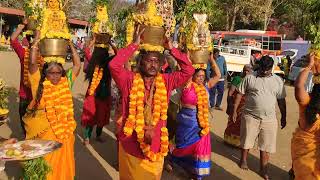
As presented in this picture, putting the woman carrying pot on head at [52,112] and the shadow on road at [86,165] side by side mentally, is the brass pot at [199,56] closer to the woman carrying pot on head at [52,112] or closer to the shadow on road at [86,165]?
the woman carrying pot on head at [52,112]

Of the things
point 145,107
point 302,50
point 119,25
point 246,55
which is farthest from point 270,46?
point 145,107

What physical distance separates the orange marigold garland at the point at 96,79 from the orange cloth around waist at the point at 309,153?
14.7 feet

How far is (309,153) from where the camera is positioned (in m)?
4.57

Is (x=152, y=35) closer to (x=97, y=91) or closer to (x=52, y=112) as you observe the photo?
(x=52, y=112)

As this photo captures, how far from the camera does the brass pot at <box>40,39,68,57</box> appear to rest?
195 inches

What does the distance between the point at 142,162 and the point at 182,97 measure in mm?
2067

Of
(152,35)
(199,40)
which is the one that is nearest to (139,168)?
(152,35)

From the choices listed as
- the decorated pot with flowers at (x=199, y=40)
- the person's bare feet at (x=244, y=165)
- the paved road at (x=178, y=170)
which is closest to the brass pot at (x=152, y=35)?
the decorated pot with flowers at (x=199, y=40)

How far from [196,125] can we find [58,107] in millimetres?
2121

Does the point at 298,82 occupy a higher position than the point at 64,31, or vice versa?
the point at 64,31

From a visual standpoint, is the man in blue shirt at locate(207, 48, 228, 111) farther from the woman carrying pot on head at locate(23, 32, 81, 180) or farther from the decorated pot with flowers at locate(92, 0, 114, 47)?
the woman carrying pot on head at locate(23, 32, 81, 180)

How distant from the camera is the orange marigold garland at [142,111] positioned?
4523mm

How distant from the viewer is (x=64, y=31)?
5.18 m

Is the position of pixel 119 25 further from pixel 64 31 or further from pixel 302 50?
pixel 302 50
